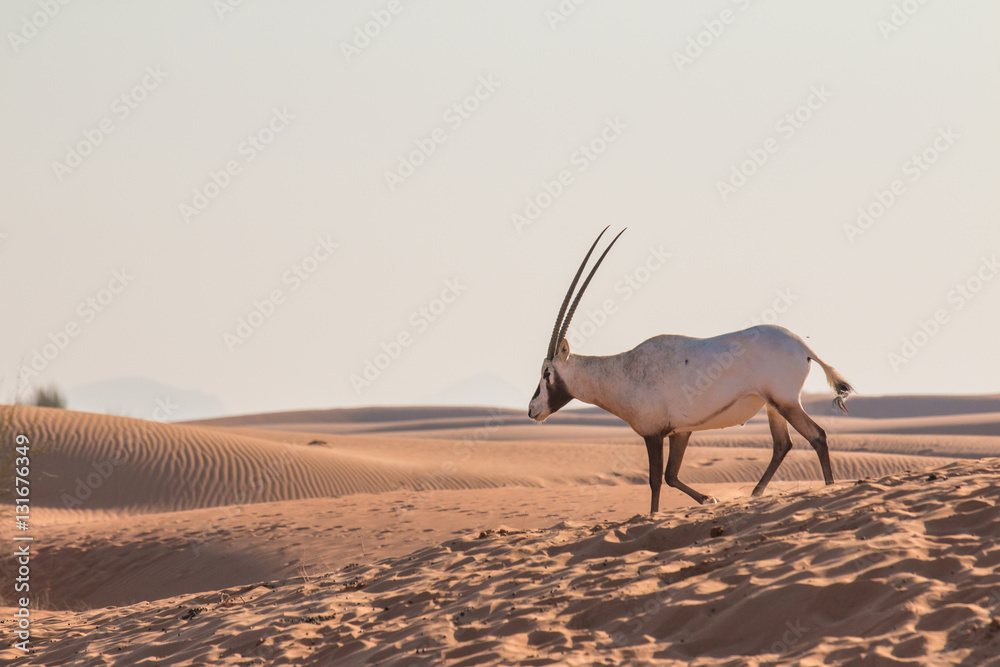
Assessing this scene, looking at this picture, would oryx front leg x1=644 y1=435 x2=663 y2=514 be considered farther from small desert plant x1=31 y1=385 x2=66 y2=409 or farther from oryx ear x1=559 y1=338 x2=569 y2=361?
small desert plant x1=31 y1=385 x2=66 y2=409

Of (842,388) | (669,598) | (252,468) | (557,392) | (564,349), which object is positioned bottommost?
(669,598)

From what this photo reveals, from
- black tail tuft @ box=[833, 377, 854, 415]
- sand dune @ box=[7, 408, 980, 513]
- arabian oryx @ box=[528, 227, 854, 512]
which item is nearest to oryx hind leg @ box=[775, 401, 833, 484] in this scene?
arabian oryx @ box=[528, 227, 854, 512]

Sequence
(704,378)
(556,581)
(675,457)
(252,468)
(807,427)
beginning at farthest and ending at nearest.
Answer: (252,468)
(675,457)
(704,378)
(807,427)
(556,581)

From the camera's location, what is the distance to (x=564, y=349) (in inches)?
403

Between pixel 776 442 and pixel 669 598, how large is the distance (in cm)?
386

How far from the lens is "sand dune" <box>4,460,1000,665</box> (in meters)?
5.42

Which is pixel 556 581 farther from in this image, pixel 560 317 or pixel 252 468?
pixel 252 468

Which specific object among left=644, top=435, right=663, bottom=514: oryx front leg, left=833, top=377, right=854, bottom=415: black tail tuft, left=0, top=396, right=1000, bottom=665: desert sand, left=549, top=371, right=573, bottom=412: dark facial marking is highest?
left=549, top=371, right=573, bottom=412: dark facial marking

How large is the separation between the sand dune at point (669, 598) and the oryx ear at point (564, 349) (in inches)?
76.8

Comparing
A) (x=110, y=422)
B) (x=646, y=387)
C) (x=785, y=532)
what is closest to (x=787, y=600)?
(x=785, y=532)

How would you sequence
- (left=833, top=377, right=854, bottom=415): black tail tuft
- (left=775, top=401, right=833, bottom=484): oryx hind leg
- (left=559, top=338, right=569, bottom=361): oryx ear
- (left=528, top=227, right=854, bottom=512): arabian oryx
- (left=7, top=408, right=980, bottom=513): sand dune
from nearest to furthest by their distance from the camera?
(left=775, top=401, right=833, bottom=484): oryx hind leg, (left=528, top=227, right=854, bottom=512): arabian oryx, (left=833, top=377, right=854, bottom=415): black tail tuft, (left=559, top=338, right=569, bottom=361): oryx ear, (left=7, top=408, right=980, bottom=513): sand dune

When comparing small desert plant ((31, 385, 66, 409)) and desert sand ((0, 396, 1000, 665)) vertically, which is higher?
small desert plant ((31, 385, 66, 409))

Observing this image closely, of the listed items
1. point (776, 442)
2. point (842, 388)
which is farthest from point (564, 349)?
point (842, 388)

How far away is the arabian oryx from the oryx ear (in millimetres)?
10
